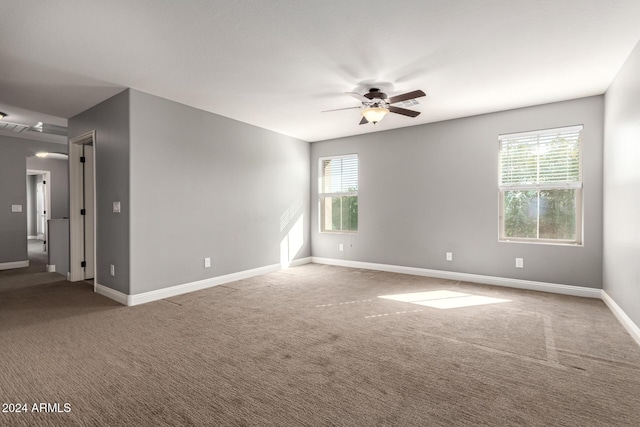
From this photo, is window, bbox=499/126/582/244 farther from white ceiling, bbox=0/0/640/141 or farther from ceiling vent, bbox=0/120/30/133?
ceiling vent, bbox=0/120/30/133

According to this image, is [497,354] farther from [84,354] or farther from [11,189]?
[11,189]

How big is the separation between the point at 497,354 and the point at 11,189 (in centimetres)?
866

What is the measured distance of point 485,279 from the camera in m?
4.89

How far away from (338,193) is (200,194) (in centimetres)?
290

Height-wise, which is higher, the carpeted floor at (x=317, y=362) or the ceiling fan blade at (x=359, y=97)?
the ceiling fan blade at (x=359, y=97)

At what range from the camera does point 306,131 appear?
5.94 m

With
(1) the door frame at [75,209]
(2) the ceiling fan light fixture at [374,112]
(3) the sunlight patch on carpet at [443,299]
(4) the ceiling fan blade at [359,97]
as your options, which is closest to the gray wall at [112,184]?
(1) the door frame at [75,209]

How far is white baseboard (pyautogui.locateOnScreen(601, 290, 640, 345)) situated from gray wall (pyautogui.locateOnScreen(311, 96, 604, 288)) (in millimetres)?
405

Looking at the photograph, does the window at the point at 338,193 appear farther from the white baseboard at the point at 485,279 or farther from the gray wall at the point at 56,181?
the gray wall at the point at 56,181

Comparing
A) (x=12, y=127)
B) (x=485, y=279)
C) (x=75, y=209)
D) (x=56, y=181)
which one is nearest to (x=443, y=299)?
(x=485, y=279)

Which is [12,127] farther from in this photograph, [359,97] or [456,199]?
[456,199]

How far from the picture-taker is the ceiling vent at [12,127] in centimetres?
541

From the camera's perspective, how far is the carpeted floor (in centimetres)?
182

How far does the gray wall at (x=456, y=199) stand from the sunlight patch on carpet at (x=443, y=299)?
0.92 meters
